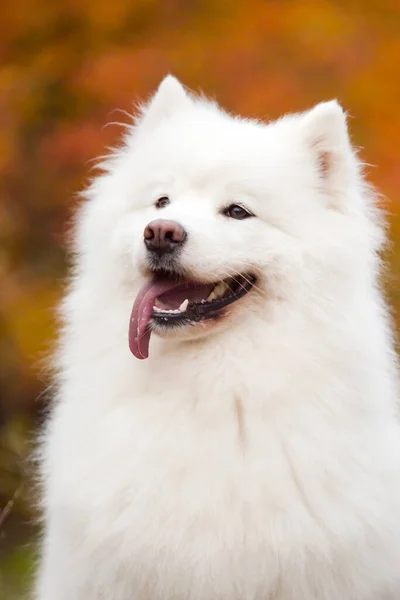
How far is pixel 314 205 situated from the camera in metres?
2.70

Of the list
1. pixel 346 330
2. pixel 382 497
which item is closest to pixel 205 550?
pixel 382 497

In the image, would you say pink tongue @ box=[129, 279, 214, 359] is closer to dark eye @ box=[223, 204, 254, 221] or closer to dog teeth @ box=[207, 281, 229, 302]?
dog teeth @ box=[207, 281, 229, 302]

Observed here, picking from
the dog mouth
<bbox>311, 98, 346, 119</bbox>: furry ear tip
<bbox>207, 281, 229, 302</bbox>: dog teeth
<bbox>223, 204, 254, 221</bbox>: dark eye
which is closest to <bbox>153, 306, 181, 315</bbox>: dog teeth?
the dog mouth

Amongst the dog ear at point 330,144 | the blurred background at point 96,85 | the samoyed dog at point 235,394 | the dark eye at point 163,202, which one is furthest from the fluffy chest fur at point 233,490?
the blurred background at point 96,85

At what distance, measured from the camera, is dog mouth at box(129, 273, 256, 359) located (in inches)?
100

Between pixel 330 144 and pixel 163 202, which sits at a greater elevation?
pixel 330 144

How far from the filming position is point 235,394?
258 centimetres

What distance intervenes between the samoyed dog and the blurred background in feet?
6.36

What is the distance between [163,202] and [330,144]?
639 millimetres

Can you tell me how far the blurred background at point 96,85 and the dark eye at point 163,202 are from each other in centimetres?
195

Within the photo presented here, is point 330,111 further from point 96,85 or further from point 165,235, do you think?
point 96,85

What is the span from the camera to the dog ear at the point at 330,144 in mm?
2709

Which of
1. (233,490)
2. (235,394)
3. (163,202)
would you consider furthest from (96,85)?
(233,490)

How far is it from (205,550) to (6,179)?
3.19 metres
